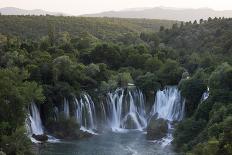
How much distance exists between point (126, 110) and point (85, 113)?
5330 mm

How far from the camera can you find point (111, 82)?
58.9 m

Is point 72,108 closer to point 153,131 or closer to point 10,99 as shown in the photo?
point 153,131

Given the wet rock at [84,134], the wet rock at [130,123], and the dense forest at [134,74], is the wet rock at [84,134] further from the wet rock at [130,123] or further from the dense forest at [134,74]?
the wet rock at [130,123]

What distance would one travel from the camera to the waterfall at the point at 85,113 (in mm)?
54688

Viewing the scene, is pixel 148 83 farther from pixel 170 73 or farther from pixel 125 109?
pixel 125 109

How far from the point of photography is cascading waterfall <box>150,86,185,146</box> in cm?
5694

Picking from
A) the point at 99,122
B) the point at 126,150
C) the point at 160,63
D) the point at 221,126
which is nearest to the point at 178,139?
the point at 126,150

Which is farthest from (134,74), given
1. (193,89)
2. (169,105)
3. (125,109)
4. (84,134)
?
(84,134)

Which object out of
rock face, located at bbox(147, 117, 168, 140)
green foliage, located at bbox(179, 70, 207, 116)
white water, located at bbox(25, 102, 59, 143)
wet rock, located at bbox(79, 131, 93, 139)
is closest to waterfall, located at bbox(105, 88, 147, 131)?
rock face, located at bbox(147, 117, 168, 140)

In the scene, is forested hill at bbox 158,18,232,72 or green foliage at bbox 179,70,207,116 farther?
forested hill at bbox 158,18,232,72

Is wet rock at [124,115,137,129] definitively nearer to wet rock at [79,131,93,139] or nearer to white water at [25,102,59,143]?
wet rock at [79,131,93,139]

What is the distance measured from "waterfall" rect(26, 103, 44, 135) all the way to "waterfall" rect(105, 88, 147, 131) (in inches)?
323

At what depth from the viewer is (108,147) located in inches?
1829

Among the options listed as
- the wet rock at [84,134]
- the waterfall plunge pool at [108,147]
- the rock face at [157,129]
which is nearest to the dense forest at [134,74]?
the wet rock at [84,134]
